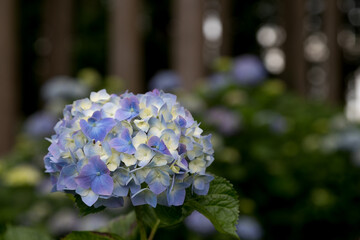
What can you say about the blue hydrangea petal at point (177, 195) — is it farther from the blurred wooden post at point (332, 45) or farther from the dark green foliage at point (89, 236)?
the blurred wooden post at point (332, 45)

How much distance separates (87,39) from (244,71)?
6.98 metres

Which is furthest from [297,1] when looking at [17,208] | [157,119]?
[157,119]

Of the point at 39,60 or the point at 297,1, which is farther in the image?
the point at 39,60

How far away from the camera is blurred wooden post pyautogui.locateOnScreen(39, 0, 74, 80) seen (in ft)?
21.3

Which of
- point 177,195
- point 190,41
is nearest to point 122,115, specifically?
point 177,195

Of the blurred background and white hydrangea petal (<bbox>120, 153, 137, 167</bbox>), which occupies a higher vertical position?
white hydrangea petal (<bbox>120, 153, 137, 167</bbox>)

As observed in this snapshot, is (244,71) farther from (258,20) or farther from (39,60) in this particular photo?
(258,20)

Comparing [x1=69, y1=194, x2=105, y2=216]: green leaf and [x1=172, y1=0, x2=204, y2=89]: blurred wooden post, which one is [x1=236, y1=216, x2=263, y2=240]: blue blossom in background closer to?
[x1=172, y1=0, x2=204, y2=89]: blurred wooden post

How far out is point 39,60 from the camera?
410 inches

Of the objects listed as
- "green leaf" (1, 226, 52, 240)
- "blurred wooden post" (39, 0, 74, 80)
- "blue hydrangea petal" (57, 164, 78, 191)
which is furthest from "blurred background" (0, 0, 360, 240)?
"blue hydrangea petal" (57, 164, 78, 191)

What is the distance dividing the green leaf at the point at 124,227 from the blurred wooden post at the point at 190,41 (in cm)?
351

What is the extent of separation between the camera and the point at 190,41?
468 cm

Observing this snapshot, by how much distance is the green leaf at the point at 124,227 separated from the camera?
113cm

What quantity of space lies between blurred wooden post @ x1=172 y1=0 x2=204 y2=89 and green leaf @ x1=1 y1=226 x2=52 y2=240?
356 centimetres
